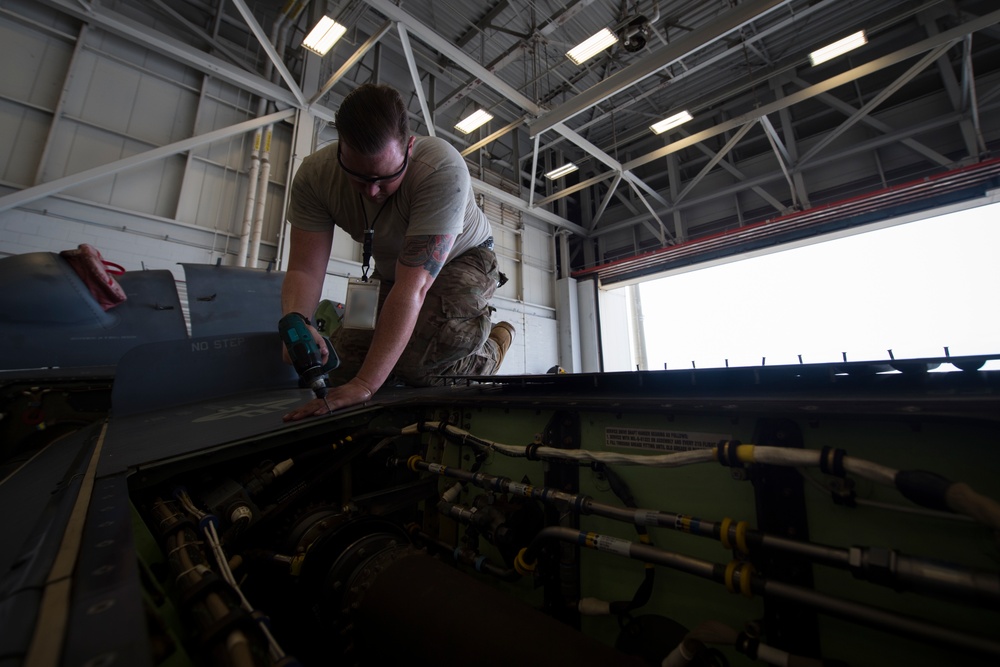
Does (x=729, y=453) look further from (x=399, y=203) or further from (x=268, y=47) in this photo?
(x=268, y=47)

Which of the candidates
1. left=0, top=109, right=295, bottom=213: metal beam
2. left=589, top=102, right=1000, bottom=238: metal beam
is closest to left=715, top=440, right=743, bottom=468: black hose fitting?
left=0, top=109, right=295, bottom=213: metal beam

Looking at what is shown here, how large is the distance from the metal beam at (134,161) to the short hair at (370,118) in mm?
4735

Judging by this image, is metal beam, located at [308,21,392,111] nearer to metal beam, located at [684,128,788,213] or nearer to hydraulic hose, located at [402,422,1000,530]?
hydraulic hose, located at [402,422,1000,530]

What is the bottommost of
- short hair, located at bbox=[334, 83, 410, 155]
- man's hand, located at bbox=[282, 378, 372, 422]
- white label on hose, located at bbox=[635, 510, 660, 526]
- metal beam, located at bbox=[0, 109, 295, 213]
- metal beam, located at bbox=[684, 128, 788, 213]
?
white label on hose, located at bbox=[635, 510, 660, 526]

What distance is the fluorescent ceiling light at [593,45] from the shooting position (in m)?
4.83

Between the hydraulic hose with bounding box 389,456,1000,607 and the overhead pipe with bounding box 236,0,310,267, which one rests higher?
the overhead pipe with bounding box 236,0,310,267

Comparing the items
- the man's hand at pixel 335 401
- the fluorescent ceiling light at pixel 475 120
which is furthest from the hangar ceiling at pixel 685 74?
the man's hand at pixel 335 401

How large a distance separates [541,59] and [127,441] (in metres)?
7.81

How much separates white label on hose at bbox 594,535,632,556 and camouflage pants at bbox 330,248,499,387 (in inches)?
54.9

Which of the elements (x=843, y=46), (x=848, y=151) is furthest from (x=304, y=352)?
(x=848, y=151)

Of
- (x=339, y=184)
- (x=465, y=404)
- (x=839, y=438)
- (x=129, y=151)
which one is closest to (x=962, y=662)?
(x=839, y=438)

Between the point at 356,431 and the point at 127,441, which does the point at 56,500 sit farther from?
the point at 356,431

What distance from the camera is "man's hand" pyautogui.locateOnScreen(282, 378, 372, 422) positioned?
1229 mm

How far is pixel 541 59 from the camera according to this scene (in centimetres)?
673
